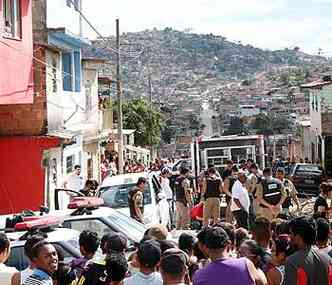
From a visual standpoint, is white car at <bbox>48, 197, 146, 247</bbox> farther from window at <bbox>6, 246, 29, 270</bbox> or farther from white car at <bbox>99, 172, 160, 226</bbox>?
white car at <bbox>99, 172, 160, 226</bbox>

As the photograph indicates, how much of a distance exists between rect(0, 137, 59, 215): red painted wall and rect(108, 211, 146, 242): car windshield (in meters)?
9.38

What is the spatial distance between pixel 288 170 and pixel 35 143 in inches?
597

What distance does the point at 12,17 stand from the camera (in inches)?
743

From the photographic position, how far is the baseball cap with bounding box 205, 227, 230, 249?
6855mm

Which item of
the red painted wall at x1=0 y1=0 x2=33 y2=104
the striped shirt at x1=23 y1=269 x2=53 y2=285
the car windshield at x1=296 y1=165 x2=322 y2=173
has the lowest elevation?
the car windshield at x1=296 y1=165 x2=322 y2=173

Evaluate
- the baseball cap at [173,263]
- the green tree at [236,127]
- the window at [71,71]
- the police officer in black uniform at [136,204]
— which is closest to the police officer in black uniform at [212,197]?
the police officer in black uniform at [136,204]

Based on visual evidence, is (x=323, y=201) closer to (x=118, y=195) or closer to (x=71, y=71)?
(x=118, y=195)

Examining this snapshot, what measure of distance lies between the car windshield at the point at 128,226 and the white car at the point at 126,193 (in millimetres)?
3902

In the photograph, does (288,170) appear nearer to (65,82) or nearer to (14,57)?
(65,82)

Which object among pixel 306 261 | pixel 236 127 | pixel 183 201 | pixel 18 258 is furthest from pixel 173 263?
pixel 236 127

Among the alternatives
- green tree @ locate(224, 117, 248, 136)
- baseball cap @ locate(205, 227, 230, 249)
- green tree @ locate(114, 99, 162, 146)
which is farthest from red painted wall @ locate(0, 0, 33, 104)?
green tree @ locate(224, 117, 248, 136)

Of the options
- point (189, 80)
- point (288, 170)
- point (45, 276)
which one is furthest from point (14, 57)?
point (189, 80)

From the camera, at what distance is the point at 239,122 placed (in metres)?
88.5

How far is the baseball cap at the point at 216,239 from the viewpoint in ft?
22.5
